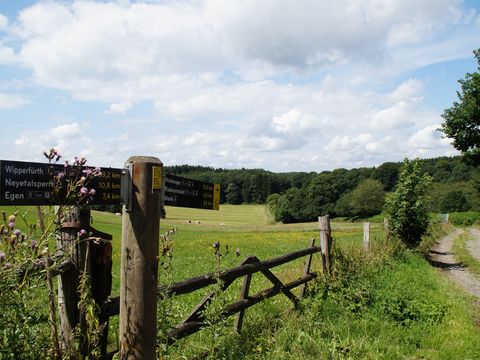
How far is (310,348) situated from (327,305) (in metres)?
1.93

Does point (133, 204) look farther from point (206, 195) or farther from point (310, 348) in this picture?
point (310, 348)

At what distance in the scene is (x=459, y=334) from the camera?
603 cm

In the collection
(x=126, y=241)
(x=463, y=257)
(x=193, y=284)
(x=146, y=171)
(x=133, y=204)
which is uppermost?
(x=146, y=171)

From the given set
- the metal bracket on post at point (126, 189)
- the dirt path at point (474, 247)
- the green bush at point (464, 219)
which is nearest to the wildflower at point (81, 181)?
the metal bracket on post at point (126, 189)

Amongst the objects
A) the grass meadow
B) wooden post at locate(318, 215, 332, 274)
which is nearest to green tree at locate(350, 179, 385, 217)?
the grass meadow

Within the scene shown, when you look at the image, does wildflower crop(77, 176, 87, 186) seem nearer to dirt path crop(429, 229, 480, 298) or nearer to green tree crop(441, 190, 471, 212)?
dirt path crop(429, 229, 480, 298)

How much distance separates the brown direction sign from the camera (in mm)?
2320

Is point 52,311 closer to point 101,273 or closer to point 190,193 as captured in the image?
point 101,273

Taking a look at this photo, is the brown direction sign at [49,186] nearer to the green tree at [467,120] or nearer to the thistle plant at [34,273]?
the thistle plant at [34,273]

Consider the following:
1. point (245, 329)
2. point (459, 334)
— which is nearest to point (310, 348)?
point (245, 329)

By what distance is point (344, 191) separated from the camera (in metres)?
94.1

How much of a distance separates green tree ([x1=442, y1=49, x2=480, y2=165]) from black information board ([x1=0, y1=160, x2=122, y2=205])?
2607 cm

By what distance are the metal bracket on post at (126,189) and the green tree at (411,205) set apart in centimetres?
1501

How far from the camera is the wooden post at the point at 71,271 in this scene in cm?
284
